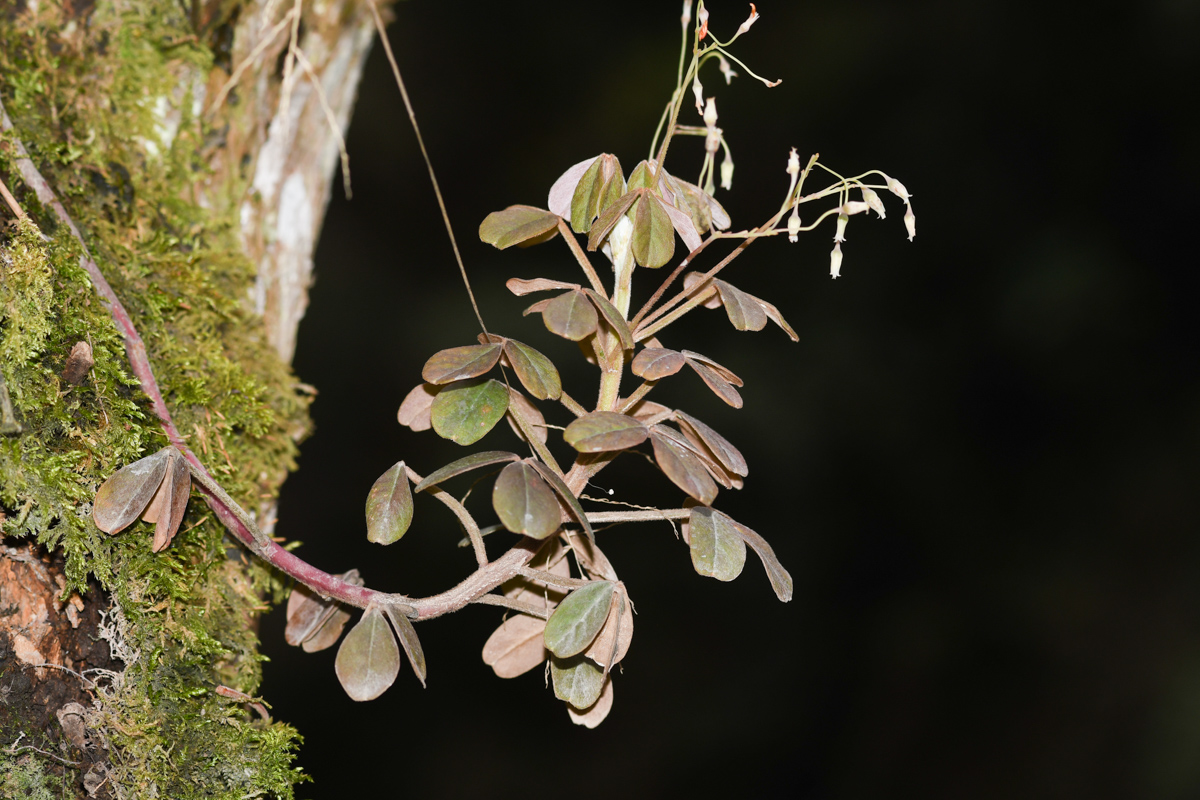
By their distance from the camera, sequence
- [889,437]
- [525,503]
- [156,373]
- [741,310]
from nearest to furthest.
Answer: [525,503], [741,310], [156,373], [889,437]

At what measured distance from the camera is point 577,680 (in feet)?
2.10

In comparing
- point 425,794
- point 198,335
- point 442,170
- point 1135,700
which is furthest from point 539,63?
point 1135,700

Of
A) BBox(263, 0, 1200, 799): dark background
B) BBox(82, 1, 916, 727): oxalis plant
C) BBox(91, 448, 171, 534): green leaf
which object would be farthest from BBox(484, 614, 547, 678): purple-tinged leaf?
BBox(263, 0, 1200, 799): dark background

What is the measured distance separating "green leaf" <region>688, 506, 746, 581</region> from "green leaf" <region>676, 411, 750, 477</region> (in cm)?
5

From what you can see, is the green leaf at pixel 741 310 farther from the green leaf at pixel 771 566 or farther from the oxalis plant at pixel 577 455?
the green leaf at pixel 771 566

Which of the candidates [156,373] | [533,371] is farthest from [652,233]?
[156,373]

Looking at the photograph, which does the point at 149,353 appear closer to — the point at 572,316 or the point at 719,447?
the point at 572,316

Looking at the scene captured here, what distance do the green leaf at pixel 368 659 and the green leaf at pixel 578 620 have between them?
0.13m

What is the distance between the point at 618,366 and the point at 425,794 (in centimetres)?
261

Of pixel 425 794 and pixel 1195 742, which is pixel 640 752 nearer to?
pixel 425 794

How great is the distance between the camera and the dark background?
2.26 meters

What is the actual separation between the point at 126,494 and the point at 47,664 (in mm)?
146

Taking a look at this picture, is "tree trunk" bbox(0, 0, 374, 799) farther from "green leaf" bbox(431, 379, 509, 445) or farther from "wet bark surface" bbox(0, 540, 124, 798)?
"green leaf" bbox(431, 379, 509, 445)

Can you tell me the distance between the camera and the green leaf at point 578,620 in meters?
0.55
